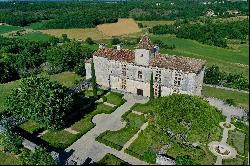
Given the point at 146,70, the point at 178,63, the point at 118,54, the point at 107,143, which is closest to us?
the point at 107,143

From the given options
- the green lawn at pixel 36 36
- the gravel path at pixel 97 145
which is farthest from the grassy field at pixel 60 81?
the green lawn at pixel 36 36

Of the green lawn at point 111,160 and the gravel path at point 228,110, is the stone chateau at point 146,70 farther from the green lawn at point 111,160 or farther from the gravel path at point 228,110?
the green lawn at point 111,160

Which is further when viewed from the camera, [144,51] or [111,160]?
[144,51]

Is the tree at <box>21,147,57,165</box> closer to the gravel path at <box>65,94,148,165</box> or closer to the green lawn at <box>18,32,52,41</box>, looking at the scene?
the gravel path at <box>65,94,148,165</box>

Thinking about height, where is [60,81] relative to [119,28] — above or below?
below

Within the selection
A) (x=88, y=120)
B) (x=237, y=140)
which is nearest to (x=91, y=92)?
(x=88, y=120)

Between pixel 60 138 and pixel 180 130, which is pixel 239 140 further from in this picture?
pixel 60 138

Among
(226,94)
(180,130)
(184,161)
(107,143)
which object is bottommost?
(226,94)
